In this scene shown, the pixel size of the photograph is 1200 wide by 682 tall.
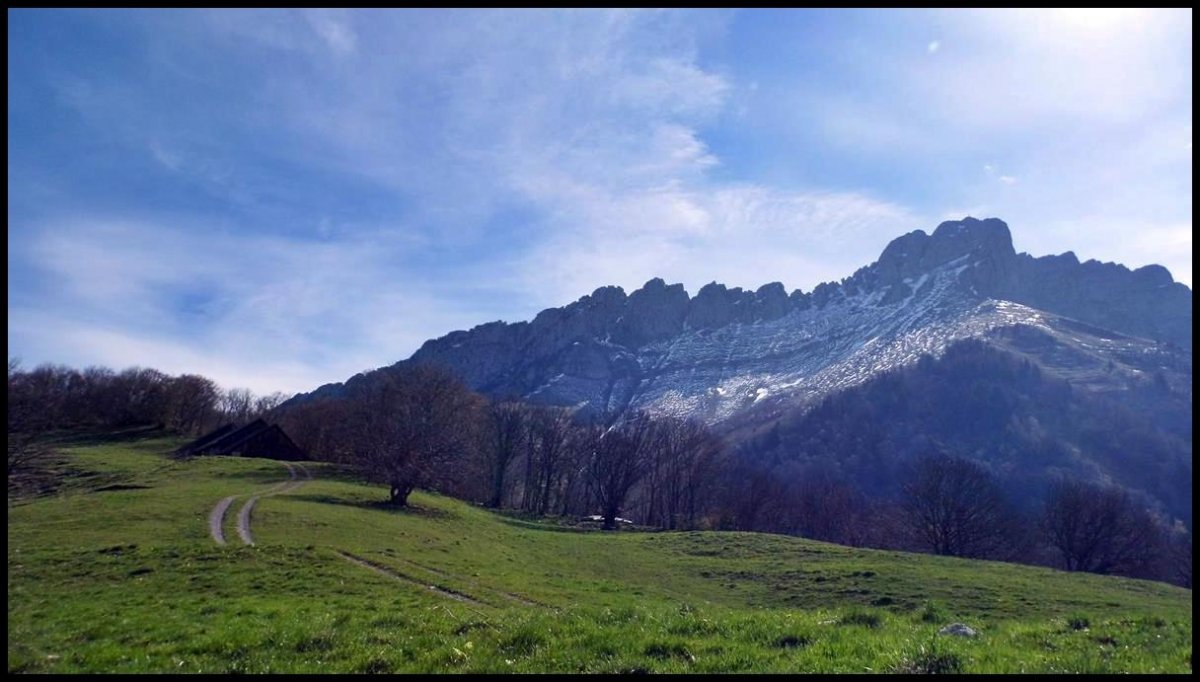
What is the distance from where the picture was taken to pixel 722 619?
13570 mm

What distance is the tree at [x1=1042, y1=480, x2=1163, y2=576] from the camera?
2928 inches

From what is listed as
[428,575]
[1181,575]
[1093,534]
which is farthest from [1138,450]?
[428,575]

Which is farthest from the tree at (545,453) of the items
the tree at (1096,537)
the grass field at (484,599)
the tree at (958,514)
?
the tree at (1096,537)

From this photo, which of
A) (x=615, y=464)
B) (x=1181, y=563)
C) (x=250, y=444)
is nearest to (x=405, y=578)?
(x=615, y=464)

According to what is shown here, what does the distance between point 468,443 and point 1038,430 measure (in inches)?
7201

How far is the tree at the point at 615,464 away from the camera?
88.0m

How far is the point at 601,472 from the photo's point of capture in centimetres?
9319

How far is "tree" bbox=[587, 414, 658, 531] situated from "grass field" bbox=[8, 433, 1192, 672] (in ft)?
85.3

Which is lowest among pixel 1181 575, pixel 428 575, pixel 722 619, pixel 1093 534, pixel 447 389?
pixel 1181 575

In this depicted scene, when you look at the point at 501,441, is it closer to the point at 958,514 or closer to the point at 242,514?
the point at 958,514

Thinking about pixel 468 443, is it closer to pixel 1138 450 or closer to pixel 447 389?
pixel 447 389

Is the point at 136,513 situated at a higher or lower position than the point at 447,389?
lower

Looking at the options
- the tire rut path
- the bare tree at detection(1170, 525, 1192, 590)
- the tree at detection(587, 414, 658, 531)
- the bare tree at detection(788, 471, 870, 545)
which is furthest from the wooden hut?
the bare tree at detection(1170, 525, 1192, 590)

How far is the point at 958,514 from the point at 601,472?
131ft
